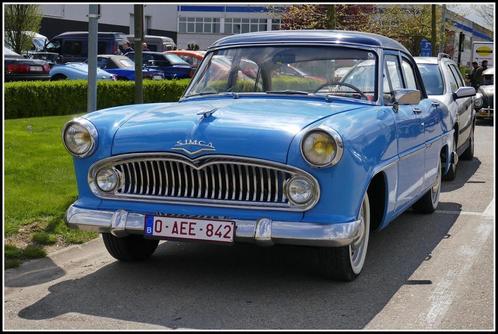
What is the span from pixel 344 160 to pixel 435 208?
148 inches

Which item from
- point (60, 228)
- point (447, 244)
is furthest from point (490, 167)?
point (60, 228)

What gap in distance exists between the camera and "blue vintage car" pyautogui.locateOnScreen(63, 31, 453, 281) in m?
4.77

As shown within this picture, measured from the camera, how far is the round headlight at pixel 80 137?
205 inches

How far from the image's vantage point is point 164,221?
16.2ft

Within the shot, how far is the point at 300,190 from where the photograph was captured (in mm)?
4789

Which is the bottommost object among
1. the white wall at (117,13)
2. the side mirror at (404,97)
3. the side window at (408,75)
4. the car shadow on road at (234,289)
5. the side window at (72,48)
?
the car shadow on road at (234,289)

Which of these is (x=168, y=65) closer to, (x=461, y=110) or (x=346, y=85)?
(x=461, y=110)

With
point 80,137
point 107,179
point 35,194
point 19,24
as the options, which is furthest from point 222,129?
point 19,24

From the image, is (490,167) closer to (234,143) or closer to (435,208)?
(435,208)

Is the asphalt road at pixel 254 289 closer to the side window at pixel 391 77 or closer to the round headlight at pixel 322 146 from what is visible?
the round headlight at pixel 322 146

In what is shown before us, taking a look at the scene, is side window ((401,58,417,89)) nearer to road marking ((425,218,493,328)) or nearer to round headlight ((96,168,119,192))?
road marking ((425,218,493,328))

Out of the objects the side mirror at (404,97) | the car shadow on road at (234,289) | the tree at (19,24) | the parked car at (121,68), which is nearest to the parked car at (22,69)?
the parked car at (121,68)

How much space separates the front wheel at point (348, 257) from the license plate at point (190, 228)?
0.75 m

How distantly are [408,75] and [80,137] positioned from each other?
3.55 metres
